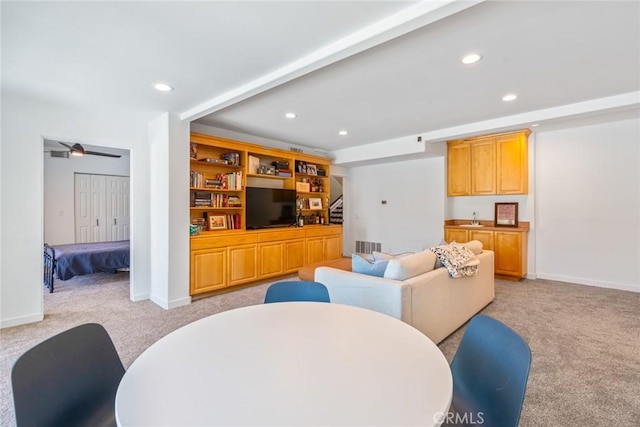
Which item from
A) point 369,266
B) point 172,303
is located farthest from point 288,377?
point 172,303

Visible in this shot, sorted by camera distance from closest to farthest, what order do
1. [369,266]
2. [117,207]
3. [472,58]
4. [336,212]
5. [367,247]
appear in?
[472,58] → [369,266] → [117,207] → [367,247] → [336,212]

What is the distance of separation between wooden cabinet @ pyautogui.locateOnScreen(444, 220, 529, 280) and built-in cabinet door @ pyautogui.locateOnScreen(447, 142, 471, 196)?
0.79 metres

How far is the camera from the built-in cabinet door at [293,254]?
5.04 meters

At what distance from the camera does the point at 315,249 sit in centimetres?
554

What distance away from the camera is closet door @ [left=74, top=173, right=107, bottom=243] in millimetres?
6312

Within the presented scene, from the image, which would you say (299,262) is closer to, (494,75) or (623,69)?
(494,75)

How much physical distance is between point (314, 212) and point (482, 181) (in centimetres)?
317

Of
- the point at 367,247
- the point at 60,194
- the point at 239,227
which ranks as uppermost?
the point at 60,194

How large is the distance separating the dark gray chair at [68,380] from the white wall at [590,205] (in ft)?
19.2

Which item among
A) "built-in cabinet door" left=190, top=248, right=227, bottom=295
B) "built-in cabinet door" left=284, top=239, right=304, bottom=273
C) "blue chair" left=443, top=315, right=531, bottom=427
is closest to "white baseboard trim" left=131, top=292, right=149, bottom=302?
"built-in cabinet door" left=190, top=248, right=227, bottom=295

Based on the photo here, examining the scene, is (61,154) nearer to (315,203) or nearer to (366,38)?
(315,203)

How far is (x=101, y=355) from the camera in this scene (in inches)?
51.2

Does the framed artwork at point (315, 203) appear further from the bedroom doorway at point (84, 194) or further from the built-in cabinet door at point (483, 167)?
the bedroom doorway at point (84, 194)

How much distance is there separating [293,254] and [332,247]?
99 cm
